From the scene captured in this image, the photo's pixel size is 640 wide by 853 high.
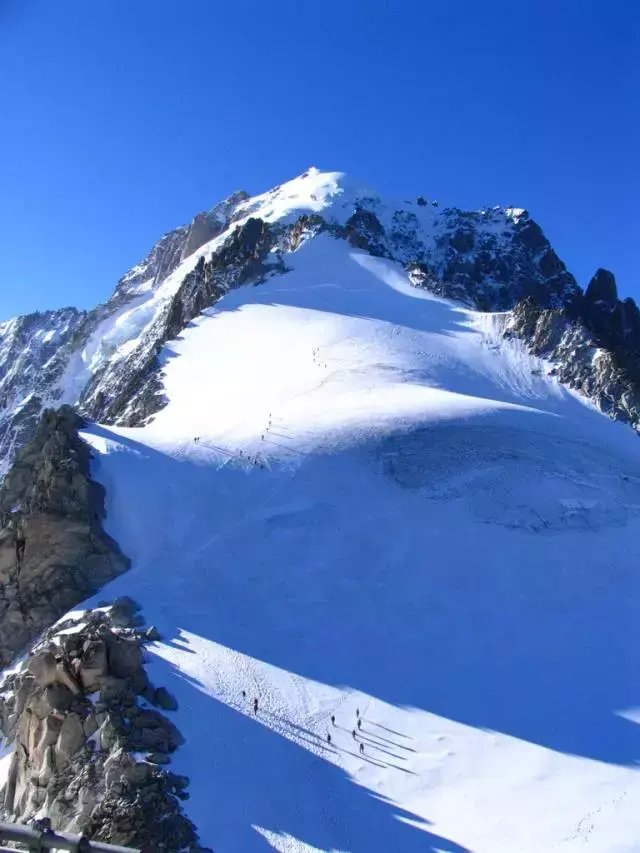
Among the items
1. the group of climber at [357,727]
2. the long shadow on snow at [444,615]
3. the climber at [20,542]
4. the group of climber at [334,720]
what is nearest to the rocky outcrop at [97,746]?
the group of climber at [334,720]

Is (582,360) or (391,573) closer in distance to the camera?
(391,573)

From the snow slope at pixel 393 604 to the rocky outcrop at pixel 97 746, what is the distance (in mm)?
925

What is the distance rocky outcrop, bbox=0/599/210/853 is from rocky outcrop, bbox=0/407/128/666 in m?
5.74

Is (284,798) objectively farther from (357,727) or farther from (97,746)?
(97,746)

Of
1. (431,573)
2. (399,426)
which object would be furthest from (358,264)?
(431,573)

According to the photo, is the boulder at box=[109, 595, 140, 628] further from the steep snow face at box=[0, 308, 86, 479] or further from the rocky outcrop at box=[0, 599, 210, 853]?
the steep snow face at box=[0, 308, 86, 479]

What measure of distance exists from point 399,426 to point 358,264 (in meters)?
46.7

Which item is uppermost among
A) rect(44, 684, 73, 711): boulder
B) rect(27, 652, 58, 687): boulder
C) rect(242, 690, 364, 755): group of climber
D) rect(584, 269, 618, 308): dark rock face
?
rect(584, 269, 618, 308): dark rock face

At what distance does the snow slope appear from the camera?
21109 millimetres

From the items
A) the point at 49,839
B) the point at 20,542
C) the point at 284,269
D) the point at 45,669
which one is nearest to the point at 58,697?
the point at 45,669

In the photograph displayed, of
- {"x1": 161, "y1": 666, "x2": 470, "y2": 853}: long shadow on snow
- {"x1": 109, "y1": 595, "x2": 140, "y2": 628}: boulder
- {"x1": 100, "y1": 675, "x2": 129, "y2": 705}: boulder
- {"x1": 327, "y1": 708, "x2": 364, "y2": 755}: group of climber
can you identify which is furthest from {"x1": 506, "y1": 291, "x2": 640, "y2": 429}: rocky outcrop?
{"x1": 100, "y1": 675, "x2": 129, "y2": 705}: boulder

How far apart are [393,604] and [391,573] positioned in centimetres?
199

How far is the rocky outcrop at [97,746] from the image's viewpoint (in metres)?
19.2

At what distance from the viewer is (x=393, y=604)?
3088cm
